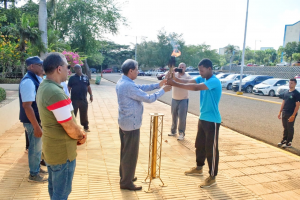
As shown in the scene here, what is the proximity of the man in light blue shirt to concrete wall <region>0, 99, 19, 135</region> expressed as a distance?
14.0 feet

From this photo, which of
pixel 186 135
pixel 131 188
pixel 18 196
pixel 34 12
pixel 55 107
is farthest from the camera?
pixel 34 12

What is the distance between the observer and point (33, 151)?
3.53m

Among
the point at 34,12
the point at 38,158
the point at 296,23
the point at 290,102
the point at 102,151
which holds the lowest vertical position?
the point at 102,151

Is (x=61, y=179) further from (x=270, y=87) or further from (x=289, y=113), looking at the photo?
(x=270, y=87)

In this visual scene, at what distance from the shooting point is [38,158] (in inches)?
142

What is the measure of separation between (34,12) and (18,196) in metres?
29.8

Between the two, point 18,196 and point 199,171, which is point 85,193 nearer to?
point 18,196

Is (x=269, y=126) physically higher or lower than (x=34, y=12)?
lower

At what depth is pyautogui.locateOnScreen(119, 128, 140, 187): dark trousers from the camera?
10.7 ft

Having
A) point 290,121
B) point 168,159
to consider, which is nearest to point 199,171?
point 168,159

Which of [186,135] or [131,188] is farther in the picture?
[186,135]

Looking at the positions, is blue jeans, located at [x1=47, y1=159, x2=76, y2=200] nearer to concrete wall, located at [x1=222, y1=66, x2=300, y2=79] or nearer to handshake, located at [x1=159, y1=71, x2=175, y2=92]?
handshake, located at [x1=159, y1=71, x2=175, y2=92]

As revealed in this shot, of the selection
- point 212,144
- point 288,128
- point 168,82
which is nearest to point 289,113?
point 288,128

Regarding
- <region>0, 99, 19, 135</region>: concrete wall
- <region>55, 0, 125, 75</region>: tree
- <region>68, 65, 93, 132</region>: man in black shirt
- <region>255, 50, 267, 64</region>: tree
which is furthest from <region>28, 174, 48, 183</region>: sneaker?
<region>255, 50, 267, 64</region>: tree
